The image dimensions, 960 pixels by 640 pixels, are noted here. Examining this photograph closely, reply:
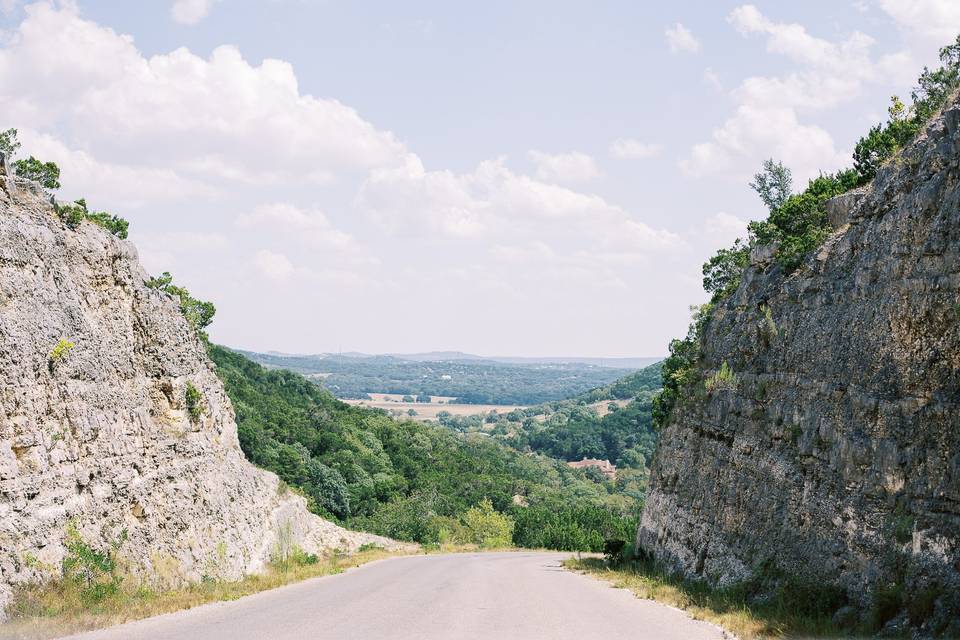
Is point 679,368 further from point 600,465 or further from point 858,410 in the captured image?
point 600,465

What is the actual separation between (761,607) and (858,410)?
4.12 m

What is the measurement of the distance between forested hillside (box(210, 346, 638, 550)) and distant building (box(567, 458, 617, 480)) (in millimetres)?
16167

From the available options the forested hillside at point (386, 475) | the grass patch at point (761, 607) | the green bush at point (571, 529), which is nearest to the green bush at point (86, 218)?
the grass patch at point (761, 607)

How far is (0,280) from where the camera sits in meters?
14.2

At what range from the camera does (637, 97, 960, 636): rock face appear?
11422 mm

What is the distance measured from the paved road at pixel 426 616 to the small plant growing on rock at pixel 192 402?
5.81m

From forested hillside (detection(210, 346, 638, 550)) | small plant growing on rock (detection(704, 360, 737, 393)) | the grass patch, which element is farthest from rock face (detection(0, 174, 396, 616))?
forested hillside (detection(210, 346, 638, 550))

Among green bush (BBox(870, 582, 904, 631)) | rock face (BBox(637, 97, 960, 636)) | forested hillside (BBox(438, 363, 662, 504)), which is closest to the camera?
green bush (BBox(870, 582, 904, 631))

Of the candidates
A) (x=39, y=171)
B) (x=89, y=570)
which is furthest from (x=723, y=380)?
(x=39, y=171)

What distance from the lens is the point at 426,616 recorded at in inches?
543

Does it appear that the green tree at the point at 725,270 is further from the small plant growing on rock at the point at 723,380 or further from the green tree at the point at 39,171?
the green tree at the point at 39,171

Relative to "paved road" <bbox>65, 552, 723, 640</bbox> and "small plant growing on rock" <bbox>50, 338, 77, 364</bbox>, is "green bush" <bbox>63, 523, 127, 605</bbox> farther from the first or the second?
"small plant growing on rock" <bbox>50, 338, 77, 364</bbox>

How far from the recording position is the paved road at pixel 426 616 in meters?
11.6

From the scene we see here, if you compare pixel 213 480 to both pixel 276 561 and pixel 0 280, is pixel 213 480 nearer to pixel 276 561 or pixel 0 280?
pixel 276 561
